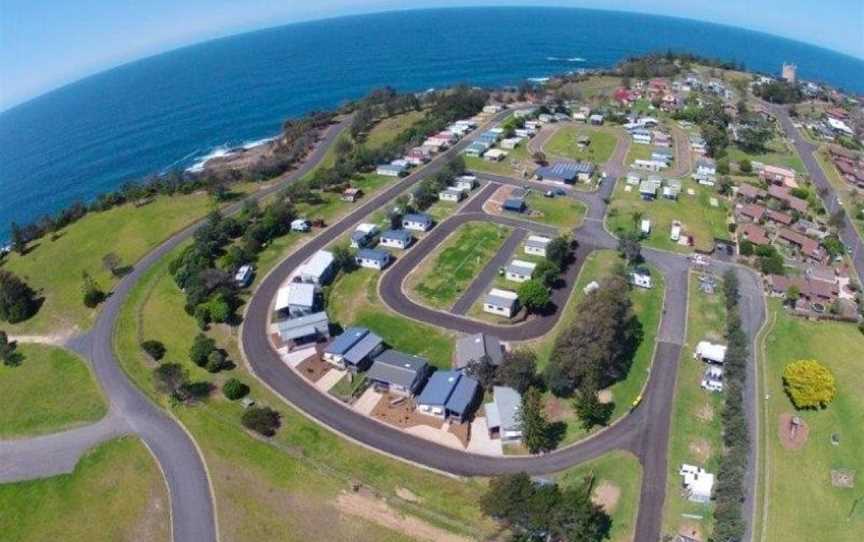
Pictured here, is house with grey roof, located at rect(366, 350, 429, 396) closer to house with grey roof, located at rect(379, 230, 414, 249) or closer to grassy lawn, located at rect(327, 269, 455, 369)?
grassy lawn, located at rect(327, 269, 455, 369)

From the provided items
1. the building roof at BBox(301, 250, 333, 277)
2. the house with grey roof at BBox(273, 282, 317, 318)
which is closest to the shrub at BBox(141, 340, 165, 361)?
the house with grey roof at BBox(273, 282, 317, 318)

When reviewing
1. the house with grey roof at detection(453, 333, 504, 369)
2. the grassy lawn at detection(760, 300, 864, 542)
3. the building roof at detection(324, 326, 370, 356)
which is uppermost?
the building roof at detection(324, 326, 370, 356)

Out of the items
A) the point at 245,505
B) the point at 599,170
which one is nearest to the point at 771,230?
the point at 599,170

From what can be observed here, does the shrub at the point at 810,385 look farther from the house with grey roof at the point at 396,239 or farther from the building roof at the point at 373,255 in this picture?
the house with grey roof at the point at 396,239

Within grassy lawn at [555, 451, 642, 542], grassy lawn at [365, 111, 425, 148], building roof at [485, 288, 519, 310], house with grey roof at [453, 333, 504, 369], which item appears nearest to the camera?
grassy lawn at [555, 451, 642, 542]

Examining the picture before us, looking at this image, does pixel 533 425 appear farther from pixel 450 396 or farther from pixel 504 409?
pixel 450 396

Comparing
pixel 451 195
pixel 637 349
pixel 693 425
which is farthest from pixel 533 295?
pixel 451 195
